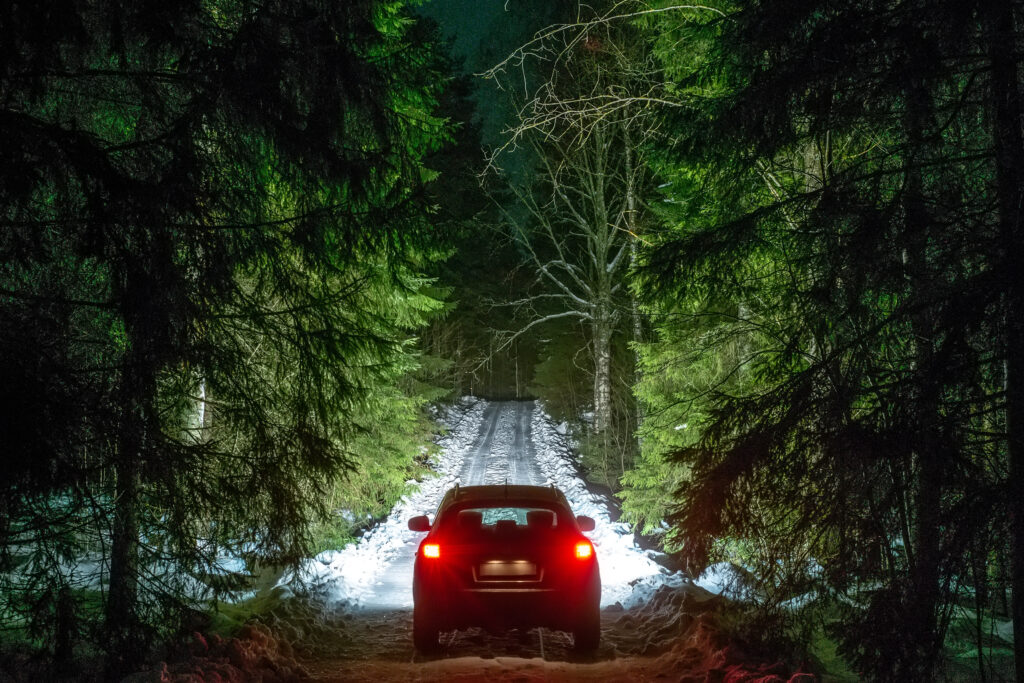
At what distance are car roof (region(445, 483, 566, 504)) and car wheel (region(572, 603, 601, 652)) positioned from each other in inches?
44.2

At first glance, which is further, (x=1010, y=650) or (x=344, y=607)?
(x=344, y=607)

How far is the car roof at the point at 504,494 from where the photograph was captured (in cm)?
686

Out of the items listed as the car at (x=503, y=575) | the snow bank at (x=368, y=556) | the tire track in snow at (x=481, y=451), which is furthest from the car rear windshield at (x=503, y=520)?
the tire track in snow at (x=481, y=451)

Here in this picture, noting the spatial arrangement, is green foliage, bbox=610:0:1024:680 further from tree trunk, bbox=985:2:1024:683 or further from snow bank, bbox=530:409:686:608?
snow bank, bbox=530:409:686:608

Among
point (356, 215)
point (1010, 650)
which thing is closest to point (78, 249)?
point (356, 215)

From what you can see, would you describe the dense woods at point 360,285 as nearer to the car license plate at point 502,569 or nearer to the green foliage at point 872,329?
the green foliage at point 872,329

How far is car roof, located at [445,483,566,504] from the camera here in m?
6.86

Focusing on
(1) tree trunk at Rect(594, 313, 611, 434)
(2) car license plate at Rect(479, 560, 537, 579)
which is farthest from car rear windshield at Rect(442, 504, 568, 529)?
(1) tree trunk at Rect(594, 313, 611, 434)

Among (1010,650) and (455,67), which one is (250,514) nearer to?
(1010,650)

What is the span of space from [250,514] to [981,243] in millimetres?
5924

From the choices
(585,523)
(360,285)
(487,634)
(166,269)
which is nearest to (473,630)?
(487,634)

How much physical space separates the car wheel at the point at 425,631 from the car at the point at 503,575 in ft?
0.03

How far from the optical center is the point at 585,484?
20.2 meters

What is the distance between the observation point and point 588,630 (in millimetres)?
6855
